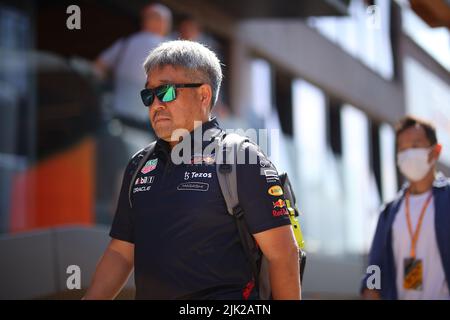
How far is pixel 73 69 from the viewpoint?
11352 mm

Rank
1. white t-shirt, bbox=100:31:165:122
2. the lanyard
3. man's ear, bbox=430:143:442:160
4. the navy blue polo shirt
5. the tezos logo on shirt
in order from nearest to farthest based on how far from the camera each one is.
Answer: the navy blue polo shirt
the tezos logo on shirt
the lanyard
man's ear, bbox=430:143:442:160
white t-shirt, bbox=100:31:165:122

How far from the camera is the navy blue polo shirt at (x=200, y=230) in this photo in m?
3.69

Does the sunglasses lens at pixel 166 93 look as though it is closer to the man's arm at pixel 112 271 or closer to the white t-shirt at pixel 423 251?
the man's arm at pixel 112 271

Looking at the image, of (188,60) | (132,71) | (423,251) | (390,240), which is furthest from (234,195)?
(132,71)

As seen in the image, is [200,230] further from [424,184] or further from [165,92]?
[424,184]

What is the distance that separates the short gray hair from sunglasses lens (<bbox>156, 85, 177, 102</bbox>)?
0.11m

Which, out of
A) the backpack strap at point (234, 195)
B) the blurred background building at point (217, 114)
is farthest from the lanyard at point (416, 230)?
the backpack strap at point (234, 195)

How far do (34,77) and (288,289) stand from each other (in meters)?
8.40

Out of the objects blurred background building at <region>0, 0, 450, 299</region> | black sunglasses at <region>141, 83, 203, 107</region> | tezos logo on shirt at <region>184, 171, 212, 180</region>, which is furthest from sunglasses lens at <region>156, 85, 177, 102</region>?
blurred background building at <region>0, 0, 450, 299</region>

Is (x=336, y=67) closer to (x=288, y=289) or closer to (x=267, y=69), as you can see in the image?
(x=267, y=69)

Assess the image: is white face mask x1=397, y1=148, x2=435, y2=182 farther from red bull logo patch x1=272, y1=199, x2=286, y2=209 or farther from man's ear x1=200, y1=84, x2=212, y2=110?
red bull logo patch x1=272, y1=199, x2=286, y2=209

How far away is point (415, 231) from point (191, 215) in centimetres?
292

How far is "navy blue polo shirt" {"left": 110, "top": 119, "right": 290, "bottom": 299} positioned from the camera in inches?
145

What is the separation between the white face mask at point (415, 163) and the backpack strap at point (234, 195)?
2940 mm
